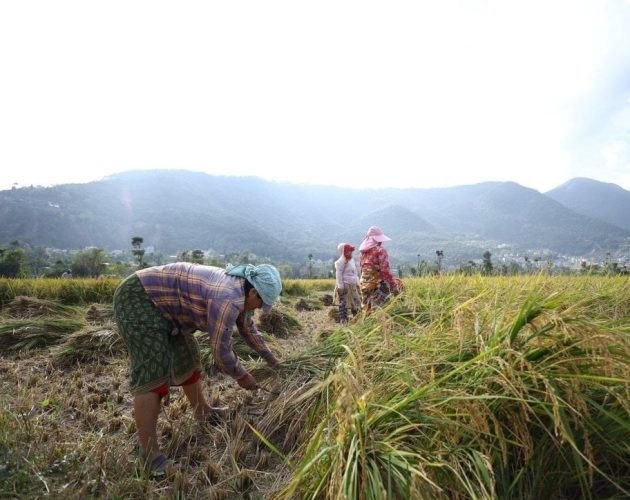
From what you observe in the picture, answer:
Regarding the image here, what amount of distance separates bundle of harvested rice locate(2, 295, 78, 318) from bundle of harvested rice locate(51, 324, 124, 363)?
6.10ft

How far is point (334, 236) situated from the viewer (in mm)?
158125

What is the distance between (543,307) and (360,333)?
121 cm

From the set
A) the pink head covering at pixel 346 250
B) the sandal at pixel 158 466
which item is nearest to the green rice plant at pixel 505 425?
the sandal at pixel 158 466

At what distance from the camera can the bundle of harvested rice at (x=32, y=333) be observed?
14.1 ft

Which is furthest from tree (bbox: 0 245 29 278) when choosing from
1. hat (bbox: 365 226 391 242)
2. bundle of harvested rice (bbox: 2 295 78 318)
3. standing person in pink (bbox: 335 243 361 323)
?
hat (bbox: 365 226 391 242)

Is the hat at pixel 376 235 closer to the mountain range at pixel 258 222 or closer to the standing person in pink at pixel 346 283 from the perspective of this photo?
the standing person in pink at pixel 346 283

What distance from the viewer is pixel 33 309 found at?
5.78m

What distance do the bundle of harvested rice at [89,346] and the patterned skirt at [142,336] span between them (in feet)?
7.10

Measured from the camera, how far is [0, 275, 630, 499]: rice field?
43.6 inches

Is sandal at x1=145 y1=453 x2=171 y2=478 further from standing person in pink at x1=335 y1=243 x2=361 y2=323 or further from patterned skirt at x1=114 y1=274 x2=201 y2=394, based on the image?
standing person in pink at x1=335 y1=243 x2=361 y2=323

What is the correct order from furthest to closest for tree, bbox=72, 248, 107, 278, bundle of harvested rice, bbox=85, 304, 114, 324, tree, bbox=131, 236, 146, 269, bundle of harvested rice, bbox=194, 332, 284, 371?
tree, bbox=72, 248, 107, 278
tree, bbox=131, 236, 146, 269
bundle of harvested rice, bbox=85, 304, 114, 324
bundle of harvested rice, bbox=194, 332, 284, 371

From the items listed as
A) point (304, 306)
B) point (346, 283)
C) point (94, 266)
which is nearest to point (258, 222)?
point (94, 266)

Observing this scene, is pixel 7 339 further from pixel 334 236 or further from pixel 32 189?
pixel 334 236

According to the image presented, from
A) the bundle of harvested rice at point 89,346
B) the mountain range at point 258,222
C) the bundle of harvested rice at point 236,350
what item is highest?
the bundle of harvested rice at point 236,350
